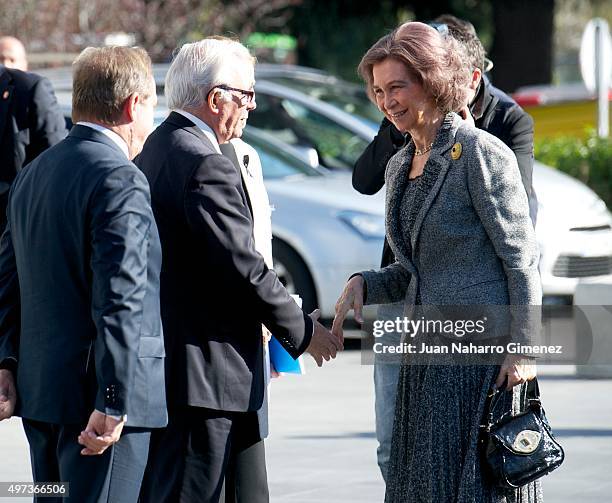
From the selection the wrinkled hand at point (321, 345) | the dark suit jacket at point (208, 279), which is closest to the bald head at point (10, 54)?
the dark suit jacket at point (208, 279)

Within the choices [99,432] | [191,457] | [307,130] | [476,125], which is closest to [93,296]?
[99,432]

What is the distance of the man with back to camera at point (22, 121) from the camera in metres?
7.80

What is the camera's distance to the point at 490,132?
16.9 ft

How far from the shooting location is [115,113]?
391 cm

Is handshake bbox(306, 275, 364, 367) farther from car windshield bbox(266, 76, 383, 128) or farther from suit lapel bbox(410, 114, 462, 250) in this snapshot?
car windshield bbox(266, 76, 383, 128)

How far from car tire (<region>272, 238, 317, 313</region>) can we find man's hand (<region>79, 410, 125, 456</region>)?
248 inches

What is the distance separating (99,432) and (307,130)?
7.42 meters

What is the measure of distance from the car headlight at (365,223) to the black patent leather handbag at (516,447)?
5.82 m

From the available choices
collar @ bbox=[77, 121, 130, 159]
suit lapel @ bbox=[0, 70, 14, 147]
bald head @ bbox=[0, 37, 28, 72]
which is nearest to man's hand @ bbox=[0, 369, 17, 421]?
collar @ bbox=[77, 121, 130, 159]

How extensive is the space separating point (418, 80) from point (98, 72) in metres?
0.94

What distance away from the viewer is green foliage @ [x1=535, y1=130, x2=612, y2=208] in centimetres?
1298

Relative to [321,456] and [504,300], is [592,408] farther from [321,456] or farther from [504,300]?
[504,300]

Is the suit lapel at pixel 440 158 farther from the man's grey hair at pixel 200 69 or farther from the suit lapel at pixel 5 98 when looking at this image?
the suit lapel at pixel 5 98

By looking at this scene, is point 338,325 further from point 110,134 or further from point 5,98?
point 5,98
